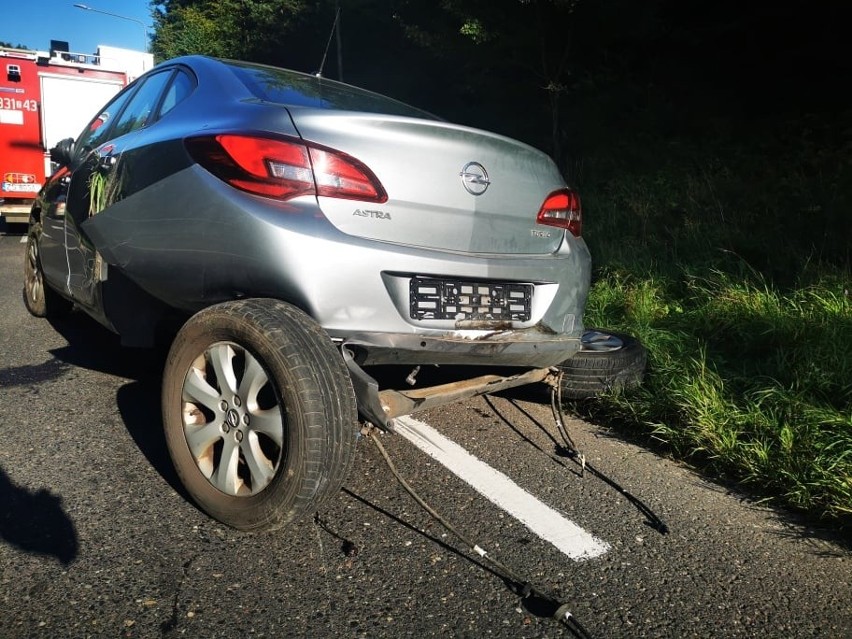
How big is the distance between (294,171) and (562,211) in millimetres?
1258

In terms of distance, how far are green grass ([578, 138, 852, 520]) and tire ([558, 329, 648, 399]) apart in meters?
0.12

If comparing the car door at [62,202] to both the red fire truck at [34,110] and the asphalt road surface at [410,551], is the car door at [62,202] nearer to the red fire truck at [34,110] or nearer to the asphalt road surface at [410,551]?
the asphalt road surface at [410,551]

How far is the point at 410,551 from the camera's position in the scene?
2.66 meters

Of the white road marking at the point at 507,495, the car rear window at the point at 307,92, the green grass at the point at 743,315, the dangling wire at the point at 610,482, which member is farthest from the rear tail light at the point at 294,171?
the green grass at the point at 743,315

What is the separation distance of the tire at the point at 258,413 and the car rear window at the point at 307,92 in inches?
34.9

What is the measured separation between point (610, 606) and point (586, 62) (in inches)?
406

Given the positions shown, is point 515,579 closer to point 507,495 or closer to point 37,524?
point 507,495

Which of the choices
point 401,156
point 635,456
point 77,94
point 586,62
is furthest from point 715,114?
point 77,94

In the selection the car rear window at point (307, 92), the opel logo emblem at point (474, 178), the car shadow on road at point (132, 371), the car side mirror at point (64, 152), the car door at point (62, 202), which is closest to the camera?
the opel logo emblem at point (474, 178)

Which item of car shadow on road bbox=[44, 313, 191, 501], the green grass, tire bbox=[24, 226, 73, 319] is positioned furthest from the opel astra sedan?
tire bbox=[24, 226, 73, 319]

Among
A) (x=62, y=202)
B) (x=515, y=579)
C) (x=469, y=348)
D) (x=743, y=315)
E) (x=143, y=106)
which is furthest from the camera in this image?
(x=743, y=315)

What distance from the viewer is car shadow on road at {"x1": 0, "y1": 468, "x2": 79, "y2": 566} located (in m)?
2.57

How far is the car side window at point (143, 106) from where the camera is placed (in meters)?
3.77

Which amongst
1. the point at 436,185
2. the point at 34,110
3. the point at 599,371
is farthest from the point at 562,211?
the point at 34,110
